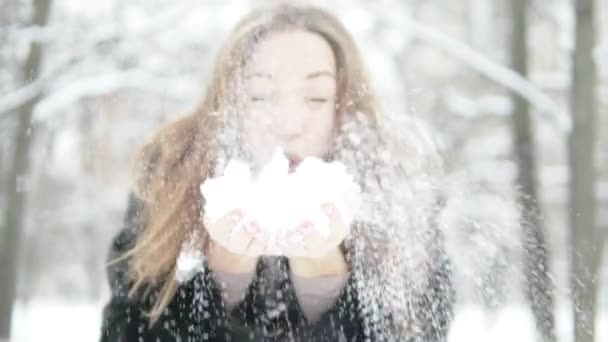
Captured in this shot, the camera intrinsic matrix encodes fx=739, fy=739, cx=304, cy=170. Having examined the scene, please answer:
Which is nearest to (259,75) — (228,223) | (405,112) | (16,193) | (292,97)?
(292,97)

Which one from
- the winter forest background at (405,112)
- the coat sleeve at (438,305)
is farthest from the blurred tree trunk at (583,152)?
the coat sleeve at (438,305)

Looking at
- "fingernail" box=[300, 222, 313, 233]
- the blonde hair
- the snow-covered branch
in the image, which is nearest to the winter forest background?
the snow-covered branch

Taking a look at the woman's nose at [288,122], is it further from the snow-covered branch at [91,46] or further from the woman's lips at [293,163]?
the snow-covered branch at [91,46]

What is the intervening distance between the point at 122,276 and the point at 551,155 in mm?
657

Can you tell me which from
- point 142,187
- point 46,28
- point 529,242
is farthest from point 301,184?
point 46,28

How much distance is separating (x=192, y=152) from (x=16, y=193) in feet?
1.66

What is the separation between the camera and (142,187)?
59cm

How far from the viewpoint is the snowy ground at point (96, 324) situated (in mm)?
734

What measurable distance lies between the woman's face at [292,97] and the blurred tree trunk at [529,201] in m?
0.34

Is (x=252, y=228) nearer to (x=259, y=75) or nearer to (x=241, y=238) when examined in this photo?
(x=241, y=238)

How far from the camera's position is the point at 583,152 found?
3.21 ft

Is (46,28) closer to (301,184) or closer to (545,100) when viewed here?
(301,184)

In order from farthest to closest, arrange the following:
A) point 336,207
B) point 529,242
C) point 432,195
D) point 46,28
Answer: point 46,28, point 529,242, point 432,195, point 336,207

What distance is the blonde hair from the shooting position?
582 mm
